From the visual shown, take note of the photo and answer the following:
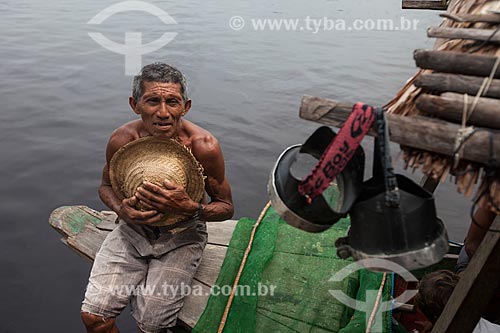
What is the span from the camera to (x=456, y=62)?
1.77 m

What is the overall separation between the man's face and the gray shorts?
880 mm

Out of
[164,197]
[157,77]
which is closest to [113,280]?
[164,197]

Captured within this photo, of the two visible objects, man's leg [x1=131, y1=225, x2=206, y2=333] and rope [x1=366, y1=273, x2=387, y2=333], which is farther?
man's leg [x1=131, y1=225, x2=206, y2=333]

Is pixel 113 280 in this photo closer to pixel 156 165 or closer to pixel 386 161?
pixel 156 165

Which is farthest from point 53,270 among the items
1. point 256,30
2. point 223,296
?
point 256,30

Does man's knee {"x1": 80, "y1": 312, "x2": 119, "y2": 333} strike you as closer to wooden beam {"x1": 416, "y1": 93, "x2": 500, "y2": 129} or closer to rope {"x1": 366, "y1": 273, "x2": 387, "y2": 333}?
rope {"x1": 366, "y1": 273, "x2": 387, "y2": 333}

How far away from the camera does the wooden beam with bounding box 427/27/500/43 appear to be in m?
1.77

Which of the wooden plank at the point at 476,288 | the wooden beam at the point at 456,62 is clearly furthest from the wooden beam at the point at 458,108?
the wooden plank at the point at 476,288

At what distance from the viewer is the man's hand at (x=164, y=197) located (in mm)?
3062

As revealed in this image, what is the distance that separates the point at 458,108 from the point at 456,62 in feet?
0.85

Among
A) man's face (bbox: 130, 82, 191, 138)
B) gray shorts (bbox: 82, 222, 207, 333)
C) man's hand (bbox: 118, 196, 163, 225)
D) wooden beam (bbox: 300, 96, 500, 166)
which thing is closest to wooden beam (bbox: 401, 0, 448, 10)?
man's face (bbox: 130, 82, 191, 138)

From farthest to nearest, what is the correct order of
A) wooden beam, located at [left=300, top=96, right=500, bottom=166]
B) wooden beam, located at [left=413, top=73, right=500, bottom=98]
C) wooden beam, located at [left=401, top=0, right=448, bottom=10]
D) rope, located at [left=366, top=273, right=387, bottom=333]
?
wooden beam, located at [left=401, top=0, right=448, bottom=10]
rope, located at [left=366, top=273, right=387, bottom=333]
wooden beam, located at [left=413, top=73, right=500, bottom=98]
wooden beam, located at [left=300, top=96, right=500, bottom=166]

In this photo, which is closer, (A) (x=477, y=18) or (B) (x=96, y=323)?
(A) (x=477, y=18)

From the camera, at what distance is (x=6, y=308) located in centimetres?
479
